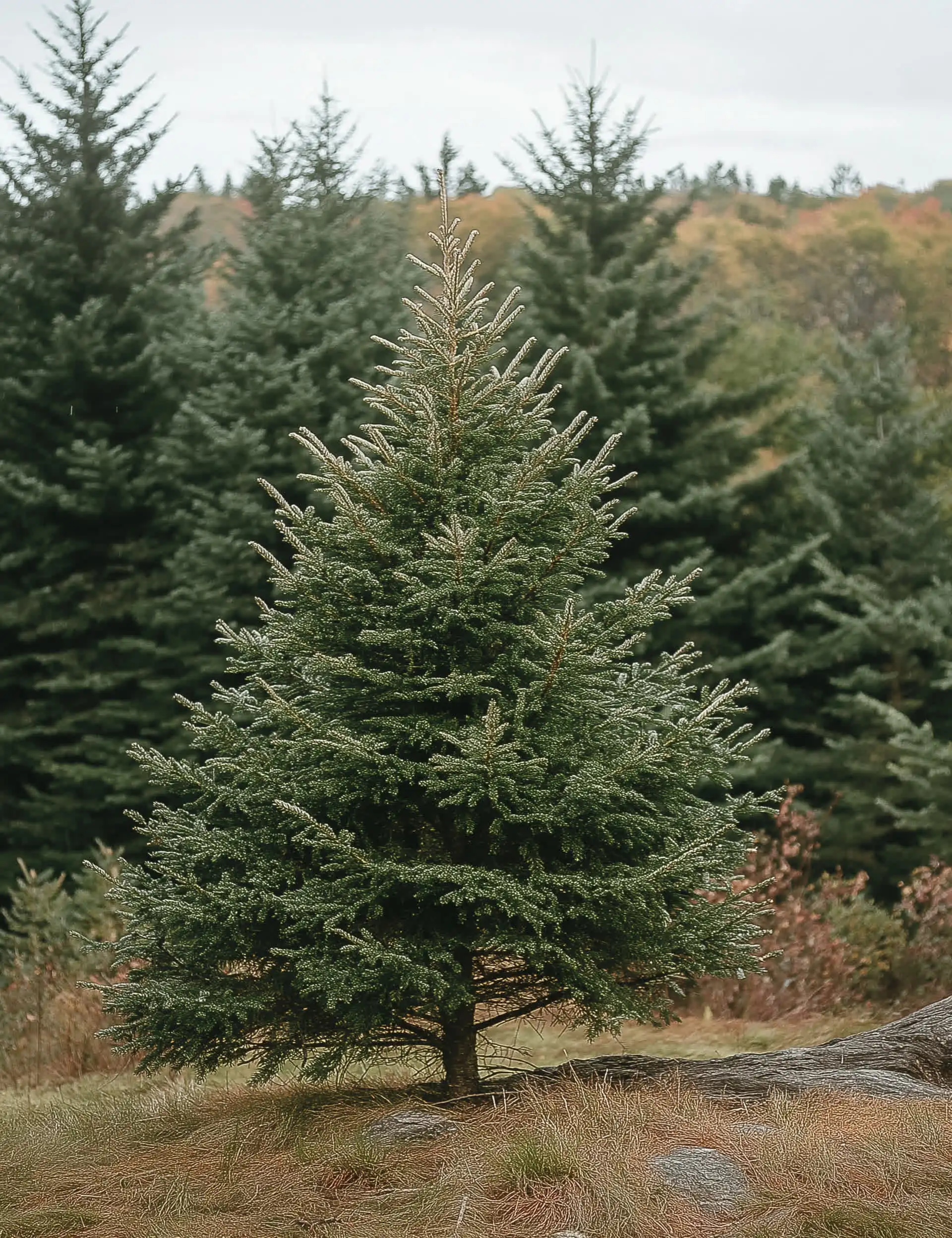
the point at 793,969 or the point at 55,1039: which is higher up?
the point at 55,1039

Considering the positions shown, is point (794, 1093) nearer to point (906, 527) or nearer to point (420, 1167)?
point (420, 1167)

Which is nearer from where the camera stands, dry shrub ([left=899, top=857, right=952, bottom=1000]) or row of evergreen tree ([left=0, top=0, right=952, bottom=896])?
dry shrub ([left=899, top=857, right=952, bottom=1000])

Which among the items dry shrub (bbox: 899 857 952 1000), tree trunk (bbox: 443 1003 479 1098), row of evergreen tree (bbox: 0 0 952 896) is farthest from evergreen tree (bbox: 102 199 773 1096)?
row of evergreen tree (bbox: 0 0 952 896)

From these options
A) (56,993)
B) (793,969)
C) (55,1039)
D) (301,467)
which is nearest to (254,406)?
(301,467)

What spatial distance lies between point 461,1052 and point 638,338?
1051cm

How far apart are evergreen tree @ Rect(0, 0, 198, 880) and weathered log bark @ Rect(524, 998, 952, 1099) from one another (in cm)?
950

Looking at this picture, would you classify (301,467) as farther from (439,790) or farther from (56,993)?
(439,790)

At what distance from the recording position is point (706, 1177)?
446 cm

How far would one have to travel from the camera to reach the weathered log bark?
5.62m

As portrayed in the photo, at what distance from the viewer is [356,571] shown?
17.4ft

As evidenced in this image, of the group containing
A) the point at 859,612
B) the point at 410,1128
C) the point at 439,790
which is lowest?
the point at 410,1128

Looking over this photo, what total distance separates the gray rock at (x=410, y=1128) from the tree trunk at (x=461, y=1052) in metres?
0.45

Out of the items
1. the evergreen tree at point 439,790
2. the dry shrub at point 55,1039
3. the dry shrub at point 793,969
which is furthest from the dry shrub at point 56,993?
the dry shrub at point 793,969

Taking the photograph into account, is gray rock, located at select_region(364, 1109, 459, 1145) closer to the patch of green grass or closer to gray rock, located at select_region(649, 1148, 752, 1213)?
the patch of green grass
